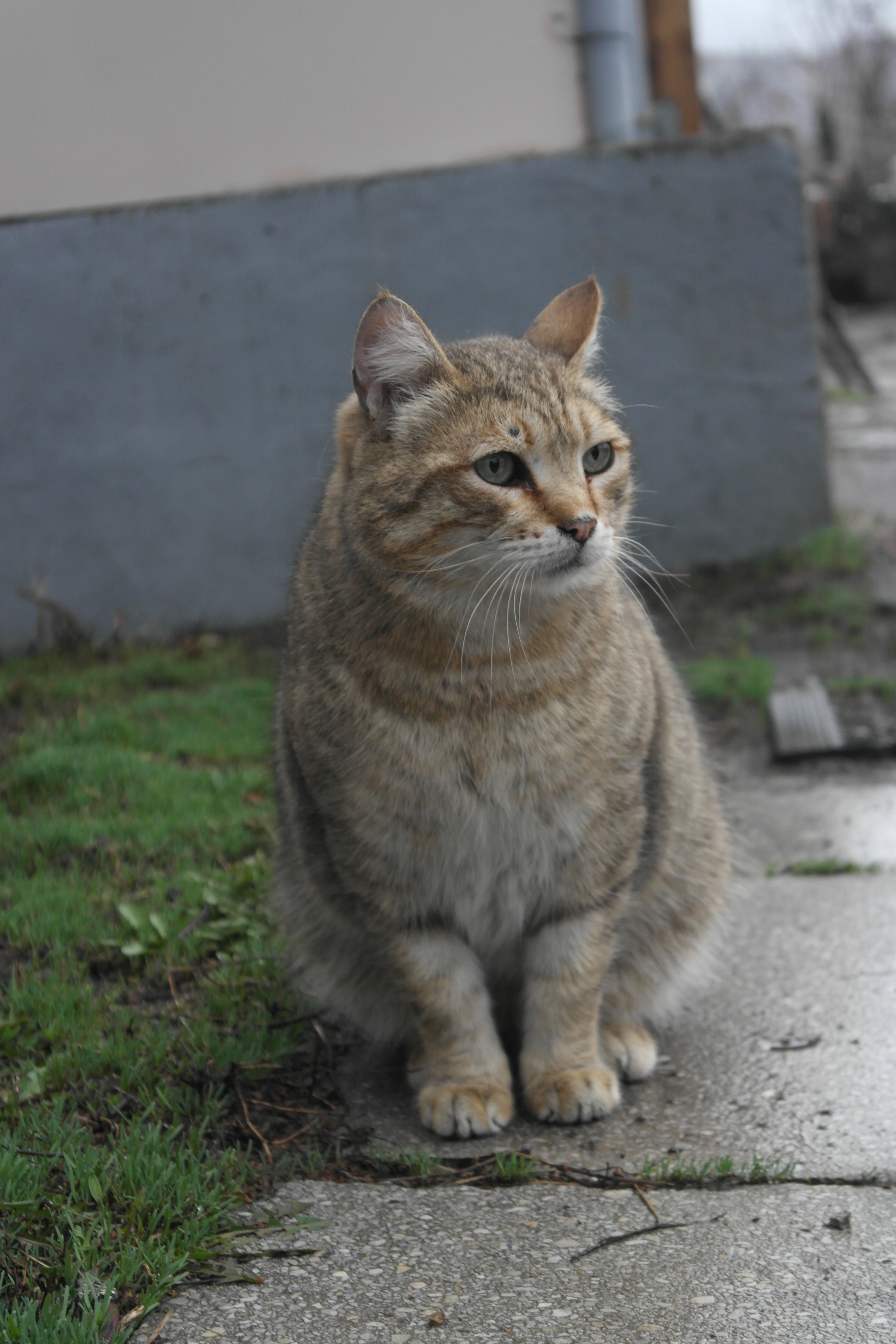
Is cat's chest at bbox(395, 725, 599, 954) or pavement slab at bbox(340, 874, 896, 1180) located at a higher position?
cat's chest at bbox(395, 725, 599, 954)

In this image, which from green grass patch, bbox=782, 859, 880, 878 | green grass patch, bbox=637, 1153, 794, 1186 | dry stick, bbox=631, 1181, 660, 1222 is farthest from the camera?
green grass patch, bbox=782, 859, 880, 878

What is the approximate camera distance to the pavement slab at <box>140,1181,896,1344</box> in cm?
194

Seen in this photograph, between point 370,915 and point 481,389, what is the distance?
1088mm

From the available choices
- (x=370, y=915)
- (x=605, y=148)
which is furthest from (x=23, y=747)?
(x=605, y=148)

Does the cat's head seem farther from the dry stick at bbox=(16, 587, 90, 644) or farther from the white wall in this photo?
the white wall

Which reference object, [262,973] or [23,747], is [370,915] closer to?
[262,973]

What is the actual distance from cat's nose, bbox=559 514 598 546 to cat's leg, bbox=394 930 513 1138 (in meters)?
0.86

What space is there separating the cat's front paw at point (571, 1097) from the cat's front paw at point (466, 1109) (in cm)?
6

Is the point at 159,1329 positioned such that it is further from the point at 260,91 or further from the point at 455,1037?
the point at 260,91

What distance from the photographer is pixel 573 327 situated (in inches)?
112

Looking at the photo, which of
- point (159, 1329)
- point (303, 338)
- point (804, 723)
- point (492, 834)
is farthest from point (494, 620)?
point (303, 338)

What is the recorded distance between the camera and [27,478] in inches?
247

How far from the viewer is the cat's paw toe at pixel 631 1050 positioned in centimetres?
285

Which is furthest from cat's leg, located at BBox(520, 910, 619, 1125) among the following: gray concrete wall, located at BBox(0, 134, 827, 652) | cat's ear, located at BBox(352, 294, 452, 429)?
gray concrete wall, located at BBox(0, 134, 827, 652)
